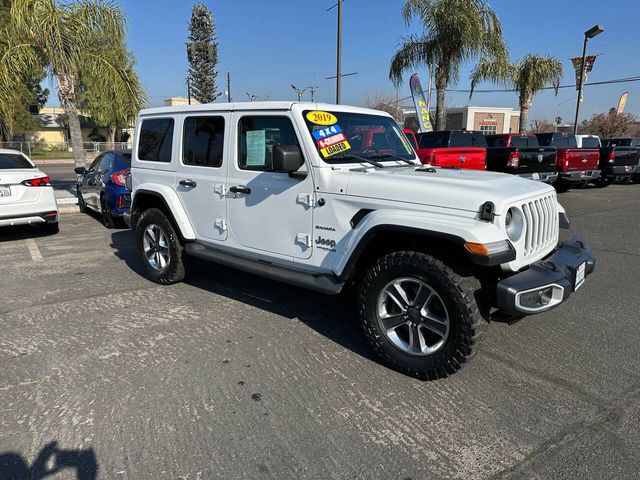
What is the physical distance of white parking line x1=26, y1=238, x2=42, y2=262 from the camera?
6637 millimetres

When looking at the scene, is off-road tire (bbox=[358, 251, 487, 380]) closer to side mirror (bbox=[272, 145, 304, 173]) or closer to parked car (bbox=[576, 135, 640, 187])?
side mirror (bbox=[272, 145, 304, 173])

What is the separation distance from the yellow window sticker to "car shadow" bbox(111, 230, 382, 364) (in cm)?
110

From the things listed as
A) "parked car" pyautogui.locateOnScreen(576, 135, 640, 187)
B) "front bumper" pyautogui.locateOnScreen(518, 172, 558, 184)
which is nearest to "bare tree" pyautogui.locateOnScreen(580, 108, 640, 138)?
"parked car" pyautogui.locateOnScreen(576, 135, 640, 187)

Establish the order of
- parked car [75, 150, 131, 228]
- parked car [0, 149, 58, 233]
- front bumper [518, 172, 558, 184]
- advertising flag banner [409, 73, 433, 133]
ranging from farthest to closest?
advertising flag banner [409, 73, 433, 133], front bumper [518, 172, 558, 184], parked car [75, 150, 131, 228], parked car [0, 149, 58, 233]

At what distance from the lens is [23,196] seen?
727cm

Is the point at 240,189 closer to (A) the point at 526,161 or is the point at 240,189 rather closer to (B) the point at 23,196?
(B) the point at 23,196

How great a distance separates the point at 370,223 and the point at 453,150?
26.5ft

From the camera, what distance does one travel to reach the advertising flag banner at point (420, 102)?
18016 millimetres

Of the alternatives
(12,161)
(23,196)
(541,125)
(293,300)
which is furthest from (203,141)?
(541,125)

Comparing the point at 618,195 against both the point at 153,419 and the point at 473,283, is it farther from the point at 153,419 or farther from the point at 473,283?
the point at 153,419

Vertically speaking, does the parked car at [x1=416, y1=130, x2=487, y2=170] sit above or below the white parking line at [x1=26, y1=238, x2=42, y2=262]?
above

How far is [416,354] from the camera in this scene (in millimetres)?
3289

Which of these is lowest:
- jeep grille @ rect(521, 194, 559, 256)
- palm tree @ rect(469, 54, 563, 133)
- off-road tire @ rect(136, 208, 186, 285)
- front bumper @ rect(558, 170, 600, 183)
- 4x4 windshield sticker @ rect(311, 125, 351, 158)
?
off-road tire @ rect(136, 208, 186, 285)

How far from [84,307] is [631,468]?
4.52 metres
